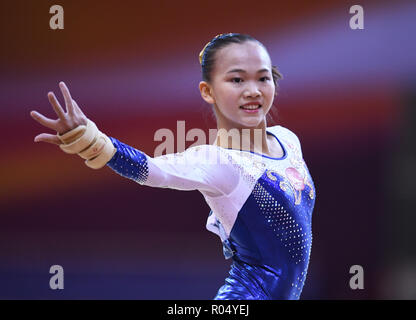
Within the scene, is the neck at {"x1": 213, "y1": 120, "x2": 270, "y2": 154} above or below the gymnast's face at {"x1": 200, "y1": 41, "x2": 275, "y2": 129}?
below

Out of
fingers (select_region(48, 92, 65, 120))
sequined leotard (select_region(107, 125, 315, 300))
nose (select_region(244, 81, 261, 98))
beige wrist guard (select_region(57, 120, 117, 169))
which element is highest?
nose (select_region(244, 81, 261, 98))

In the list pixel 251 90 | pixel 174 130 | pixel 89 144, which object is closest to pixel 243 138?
pixel 251 90

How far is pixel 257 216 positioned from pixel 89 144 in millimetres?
590

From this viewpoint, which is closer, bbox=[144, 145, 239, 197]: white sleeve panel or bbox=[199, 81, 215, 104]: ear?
bbox=[144, 145, 239, 197]: white sleeve panel

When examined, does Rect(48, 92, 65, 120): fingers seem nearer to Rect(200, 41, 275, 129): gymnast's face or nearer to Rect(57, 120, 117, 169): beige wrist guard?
Rect(57, 120, 117, 169): beige wrist guard

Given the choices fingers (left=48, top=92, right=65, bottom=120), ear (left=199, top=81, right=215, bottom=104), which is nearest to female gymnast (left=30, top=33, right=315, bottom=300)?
ear (left=199, top=81, right=215, bottom=104)

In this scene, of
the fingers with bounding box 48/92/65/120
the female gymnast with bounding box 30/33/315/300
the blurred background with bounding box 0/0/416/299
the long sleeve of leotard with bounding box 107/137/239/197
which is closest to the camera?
the fingers with bounding box 48/92/65/120

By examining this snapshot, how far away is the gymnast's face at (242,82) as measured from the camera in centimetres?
183

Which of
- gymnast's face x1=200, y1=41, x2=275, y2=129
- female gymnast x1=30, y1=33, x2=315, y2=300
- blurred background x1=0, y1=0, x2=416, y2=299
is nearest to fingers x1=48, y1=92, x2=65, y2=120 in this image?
female gymnast x1=30, y1=33, x2=315, y2=300

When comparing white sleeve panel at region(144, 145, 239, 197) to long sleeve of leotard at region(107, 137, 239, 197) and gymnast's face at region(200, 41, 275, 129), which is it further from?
gymnast's face at region(200, 41, 275, 129)

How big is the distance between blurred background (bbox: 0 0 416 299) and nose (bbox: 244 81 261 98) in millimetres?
1159

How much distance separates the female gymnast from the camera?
1.68m

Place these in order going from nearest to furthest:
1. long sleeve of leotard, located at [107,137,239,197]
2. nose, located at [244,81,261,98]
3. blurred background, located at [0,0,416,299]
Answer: long sleeve of leotard, located at [107,137,239,197] < nose, located at [244,81,261,98] < blurred background, located at [0,0,416,299]

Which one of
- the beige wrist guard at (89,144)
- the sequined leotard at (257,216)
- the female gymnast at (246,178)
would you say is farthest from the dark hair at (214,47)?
the beige wrist guard at (89,144)
